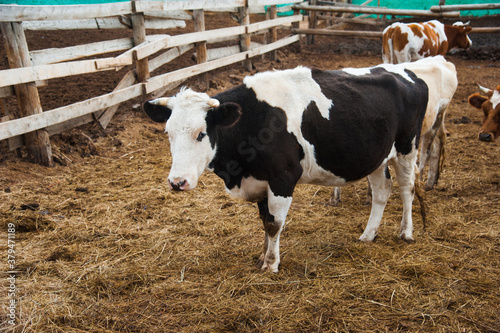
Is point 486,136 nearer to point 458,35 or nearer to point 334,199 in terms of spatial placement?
point 334,199

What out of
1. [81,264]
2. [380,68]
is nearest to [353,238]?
[380,68]

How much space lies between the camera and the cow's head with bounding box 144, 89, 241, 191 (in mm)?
3016

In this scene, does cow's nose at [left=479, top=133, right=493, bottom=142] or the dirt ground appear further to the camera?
cow's nose at [left=479, top=133, right=493, bottom=142]

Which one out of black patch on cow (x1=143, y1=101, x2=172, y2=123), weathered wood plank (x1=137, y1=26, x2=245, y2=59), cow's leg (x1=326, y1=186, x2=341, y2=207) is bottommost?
cow's leg (x1=326, y1=186, x2=341, y2=207)

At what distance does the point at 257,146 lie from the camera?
327cm

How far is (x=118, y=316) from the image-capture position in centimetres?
304

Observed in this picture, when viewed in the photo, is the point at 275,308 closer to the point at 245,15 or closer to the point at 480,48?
the point at 245,15

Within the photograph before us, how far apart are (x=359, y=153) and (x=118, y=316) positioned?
7.43 ft

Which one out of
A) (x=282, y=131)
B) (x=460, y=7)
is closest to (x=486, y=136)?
(x=282, y=131)

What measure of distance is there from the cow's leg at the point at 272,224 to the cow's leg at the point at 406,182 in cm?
131

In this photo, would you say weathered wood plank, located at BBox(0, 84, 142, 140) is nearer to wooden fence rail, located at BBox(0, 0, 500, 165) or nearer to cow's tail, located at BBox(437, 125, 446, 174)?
wooden fence rail, located at BBox(0, 0, 500, 165)

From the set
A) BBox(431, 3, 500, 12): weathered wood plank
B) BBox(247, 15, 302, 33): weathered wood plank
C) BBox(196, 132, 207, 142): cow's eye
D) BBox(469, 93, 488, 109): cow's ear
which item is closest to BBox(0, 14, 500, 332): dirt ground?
BBox(469, 93, 488, 109): cow's ear

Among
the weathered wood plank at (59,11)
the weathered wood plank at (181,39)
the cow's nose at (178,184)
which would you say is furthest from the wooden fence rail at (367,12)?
the cow's nose at (178,184)

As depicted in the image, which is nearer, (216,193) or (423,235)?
(423,235)
